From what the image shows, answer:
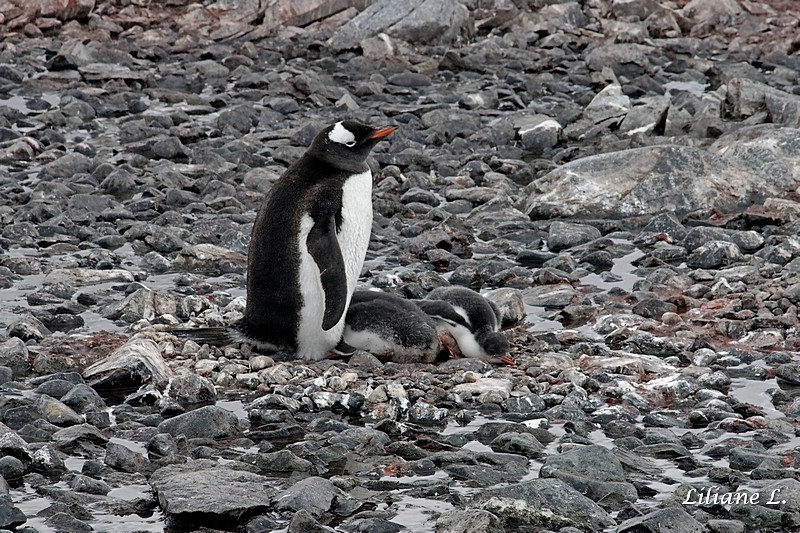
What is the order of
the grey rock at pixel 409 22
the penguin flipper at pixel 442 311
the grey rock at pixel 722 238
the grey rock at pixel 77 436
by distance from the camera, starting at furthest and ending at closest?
1. the grey rock at pixel 409 22
2. the grey rock at pixel 722 238
3. the penguin flipper at pixel 442 311
4. the grey rock at pixel 77 436

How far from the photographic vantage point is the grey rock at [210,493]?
4.21 m

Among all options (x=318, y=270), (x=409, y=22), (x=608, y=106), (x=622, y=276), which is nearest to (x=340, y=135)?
(x=318, y=270)

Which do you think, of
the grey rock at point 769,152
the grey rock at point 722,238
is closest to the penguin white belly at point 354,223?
the grey rock at point 722,238

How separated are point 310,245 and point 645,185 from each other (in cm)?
403

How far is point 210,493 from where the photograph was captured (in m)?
4.30

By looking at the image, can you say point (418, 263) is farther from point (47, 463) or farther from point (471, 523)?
point (471, 523)

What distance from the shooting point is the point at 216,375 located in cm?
597

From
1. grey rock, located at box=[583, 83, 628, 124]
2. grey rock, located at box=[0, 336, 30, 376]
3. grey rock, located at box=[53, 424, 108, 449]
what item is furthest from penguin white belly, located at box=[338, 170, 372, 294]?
grey rock, located at box=[583, 83, 628, 124]

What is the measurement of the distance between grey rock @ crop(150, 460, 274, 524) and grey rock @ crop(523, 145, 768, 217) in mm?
5217

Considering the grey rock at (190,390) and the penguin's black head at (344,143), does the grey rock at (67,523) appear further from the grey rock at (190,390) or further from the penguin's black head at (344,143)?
the penguin's black head at (344,143)

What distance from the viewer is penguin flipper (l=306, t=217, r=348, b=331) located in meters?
6.13

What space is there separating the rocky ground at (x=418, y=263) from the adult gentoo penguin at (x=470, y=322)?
0.15m

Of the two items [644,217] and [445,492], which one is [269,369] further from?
[644,217]

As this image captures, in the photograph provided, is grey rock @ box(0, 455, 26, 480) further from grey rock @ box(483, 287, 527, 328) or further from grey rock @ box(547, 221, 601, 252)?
grey rock @ box(547, 221, 601, 252)
